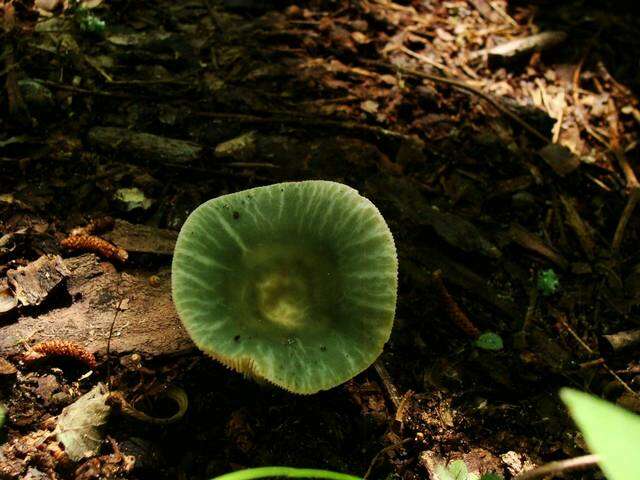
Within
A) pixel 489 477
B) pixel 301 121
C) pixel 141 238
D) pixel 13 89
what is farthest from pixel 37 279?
pixel 489 477

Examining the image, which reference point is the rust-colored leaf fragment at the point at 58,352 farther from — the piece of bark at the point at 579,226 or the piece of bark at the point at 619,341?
the piece of bark at the point at 579,226

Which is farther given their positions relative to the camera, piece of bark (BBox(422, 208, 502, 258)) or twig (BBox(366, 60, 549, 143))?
twig (BBox(366, 60, 549, 143))

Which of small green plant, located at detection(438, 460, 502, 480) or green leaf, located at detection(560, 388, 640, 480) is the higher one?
green leaf, located at detection(560, 388, 640, 480)

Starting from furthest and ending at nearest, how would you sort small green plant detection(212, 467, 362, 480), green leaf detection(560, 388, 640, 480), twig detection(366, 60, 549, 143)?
twig detection(366, 60, 549, 143)
small green plant detection(212, 467, 362, 480)
green leaf detection(560, 388, 640, 480)

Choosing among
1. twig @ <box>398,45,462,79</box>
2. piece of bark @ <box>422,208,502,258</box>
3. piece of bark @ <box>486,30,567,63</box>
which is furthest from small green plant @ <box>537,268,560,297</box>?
piece of bark @ <box>486,30,567,63</box>

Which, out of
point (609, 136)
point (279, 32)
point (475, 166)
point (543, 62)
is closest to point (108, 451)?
point (475, 166)

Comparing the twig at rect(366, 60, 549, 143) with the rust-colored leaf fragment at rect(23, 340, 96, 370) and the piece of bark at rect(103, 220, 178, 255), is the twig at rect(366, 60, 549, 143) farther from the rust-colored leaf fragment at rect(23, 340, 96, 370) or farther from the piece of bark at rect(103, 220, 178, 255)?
the rust-colored leaf fragment at rect(23, 340, 96, 370)

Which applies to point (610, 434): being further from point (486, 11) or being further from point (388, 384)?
point (486, 11)
